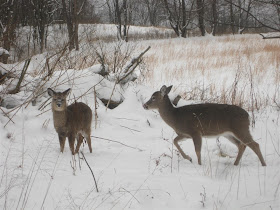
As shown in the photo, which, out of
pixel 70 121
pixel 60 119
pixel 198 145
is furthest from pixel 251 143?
pixel 60 119

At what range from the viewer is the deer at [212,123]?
377 cm

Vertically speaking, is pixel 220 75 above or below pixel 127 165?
above

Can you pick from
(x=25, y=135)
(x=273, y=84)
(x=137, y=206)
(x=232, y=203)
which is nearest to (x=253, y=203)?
(x=232, y=203)

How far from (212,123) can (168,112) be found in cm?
70

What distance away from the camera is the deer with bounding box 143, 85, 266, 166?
12.4 feet

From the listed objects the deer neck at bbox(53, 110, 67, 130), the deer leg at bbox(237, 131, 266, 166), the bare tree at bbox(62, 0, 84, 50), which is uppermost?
the bare tree at bbox(62, 0, 84, 50)

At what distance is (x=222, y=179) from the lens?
321cm

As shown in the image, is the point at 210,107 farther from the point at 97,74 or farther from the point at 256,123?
the point at 97,74

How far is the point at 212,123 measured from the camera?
3926 mm

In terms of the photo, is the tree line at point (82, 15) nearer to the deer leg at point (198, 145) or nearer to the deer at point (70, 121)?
the deer at point (70, 121)

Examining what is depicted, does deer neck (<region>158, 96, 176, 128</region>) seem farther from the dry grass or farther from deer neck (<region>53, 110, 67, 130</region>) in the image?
the dry grass

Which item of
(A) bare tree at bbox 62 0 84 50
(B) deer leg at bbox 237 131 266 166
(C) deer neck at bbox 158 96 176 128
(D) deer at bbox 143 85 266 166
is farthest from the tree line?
(B) deer leg at bbox 237 131 266 166

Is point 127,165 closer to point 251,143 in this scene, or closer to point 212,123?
point 212,123

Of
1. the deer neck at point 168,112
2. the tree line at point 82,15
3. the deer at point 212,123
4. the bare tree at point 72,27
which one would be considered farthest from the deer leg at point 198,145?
the bare tree at point 72,27
